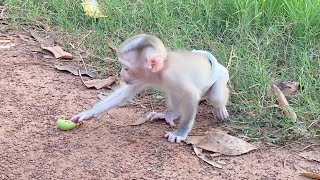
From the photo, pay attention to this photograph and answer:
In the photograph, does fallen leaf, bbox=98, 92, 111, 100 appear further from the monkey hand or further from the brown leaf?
the brown leaf

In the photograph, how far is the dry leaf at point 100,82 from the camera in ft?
13.3

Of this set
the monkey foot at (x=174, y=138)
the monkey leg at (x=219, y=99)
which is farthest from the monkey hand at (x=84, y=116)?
the monkey leg at (x=219, y=99)

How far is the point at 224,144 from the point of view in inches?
130

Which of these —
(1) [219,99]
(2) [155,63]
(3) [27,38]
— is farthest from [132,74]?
(3) [27,38]

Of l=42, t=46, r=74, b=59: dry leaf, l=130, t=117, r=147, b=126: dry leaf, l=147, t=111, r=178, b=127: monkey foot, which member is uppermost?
l=147, t=111, r=178, b=127: monkey foot

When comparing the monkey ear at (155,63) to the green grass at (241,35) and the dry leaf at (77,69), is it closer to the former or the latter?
the green grass at (241,35)

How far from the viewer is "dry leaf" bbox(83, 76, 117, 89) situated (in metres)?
4.05

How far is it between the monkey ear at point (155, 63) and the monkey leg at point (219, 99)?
1.48ft

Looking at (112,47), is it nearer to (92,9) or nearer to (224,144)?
(92,9)

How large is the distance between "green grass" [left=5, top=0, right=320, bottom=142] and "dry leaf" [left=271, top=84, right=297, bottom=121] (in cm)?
4

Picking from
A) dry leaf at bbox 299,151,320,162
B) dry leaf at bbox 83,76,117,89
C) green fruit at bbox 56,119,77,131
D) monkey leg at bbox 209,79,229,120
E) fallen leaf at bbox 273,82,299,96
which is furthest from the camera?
dry leaf at bbox 83,76,117,89

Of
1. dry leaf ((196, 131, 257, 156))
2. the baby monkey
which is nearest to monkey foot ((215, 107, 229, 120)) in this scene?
the baby monkey

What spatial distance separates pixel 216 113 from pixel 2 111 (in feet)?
4.21

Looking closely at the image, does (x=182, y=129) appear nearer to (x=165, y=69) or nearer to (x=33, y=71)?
(x=165, y=69)
